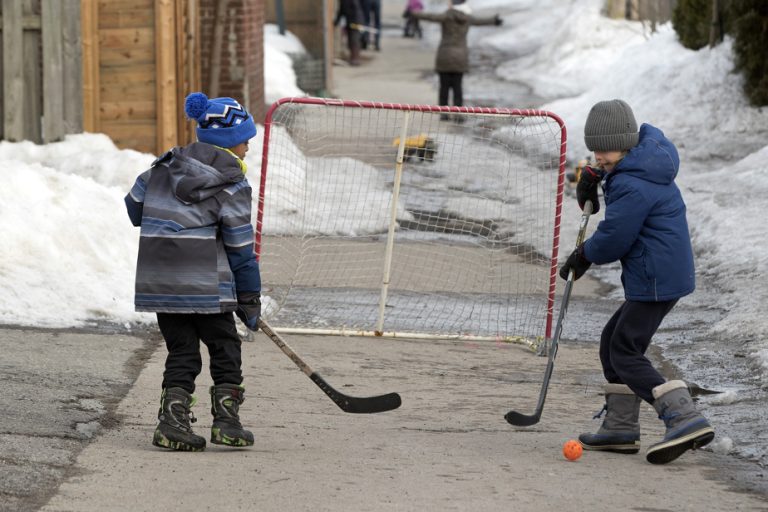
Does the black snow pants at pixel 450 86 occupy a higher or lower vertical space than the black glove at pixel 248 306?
lower

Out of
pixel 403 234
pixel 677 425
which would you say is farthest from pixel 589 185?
pixel 403 234

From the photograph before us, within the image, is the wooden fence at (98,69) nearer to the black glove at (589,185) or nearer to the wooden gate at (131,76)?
the wooden gate at (131,76)

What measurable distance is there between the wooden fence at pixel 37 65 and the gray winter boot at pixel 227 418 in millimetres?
6054

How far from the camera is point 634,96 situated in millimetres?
17031

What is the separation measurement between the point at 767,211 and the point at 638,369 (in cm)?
544

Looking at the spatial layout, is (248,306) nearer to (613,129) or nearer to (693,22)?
(613,129)

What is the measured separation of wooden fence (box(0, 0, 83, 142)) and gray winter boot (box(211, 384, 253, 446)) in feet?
19.9

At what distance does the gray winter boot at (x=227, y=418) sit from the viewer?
560 cm

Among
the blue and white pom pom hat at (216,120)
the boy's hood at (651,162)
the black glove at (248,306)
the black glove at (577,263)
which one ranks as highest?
the blue and white pom pom hat at (216,120)

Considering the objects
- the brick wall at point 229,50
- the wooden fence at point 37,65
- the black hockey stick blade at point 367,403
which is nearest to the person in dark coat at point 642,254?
the black hockey stick blade at point 367,403

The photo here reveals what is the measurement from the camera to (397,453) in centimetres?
573

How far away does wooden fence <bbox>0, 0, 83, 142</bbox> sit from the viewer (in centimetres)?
1080

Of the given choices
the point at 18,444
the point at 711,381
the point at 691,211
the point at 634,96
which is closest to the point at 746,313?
the point at 711,381

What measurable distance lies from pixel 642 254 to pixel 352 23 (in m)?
20.9
